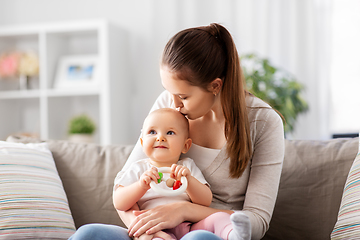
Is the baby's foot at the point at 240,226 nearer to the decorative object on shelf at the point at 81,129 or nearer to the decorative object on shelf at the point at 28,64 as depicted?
the decorative object on shelf at the point at 81,129

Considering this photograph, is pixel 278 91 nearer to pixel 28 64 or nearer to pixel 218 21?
pixel 218 21

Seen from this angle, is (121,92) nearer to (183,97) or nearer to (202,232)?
(183,97)

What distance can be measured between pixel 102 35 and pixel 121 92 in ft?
1.61

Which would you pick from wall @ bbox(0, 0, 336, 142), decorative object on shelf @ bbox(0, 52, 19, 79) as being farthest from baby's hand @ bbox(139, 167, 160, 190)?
decorative object on shelf @ bbox(0, 52, 19, 79)

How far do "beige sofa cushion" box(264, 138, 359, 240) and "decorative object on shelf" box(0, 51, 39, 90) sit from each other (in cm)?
241

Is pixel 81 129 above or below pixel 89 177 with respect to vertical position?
below

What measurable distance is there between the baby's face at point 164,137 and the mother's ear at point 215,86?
0.13 m

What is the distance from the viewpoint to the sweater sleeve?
1.24 m

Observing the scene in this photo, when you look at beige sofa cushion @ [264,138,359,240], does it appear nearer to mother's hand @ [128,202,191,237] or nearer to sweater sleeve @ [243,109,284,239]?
sweater sleeve @ [243,109,284,239]

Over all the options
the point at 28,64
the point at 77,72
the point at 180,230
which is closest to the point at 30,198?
the point at 180,230

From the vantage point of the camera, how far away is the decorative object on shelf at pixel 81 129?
3064 millimetres

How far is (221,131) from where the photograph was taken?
1.37 metres

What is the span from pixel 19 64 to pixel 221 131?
2.42 metres

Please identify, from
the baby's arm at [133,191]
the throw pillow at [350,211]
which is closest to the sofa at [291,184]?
the throw pillow at [350,211]
